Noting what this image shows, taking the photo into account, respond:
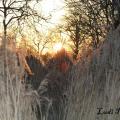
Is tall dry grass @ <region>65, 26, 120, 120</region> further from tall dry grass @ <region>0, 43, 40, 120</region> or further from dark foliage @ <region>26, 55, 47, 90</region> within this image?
dark foliage @ <region>26, 55, 47, 90</region>

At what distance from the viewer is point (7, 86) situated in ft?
16.0

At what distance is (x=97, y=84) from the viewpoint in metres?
5.60

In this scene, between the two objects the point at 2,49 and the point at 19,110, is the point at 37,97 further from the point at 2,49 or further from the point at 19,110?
the point at 2,49

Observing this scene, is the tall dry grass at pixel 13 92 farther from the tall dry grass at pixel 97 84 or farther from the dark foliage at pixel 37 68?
the dark foliage at pixel 37 68

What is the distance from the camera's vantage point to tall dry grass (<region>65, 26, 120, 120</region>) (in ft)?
Answer: 17.9

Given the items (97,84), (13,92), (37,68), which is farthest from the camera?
(37,68)

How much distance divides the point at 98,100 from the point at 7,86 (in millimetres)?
1178

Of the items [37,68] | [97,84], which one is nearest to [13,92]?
[97,84]

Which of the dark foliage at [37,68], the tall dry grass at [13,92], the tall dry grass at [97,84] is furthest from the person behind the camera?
the dark foliage at [37,68]

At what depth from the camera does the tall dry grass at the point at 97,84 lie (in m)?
5.45

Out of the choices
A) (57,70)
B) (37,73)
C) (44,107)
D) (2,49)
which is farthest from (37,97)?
(37,73)

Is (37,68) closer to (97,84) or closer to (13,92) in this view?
(97,84)

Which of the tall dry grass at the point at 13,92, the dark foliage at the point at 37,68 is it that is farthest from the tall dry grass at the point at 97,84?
the dark foliage at the point at 37,68

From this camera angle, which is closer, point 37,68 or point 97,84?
point 97,84
